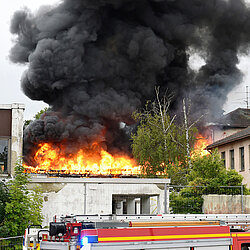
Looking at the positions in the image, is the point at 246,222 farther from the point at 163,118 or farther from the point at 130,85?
the point at 130,85

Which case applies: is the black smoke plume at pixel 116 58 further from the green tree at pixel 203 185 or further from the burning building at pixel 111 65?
the green tree at pixel 203 185

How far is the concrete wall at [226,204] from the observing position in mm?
17109

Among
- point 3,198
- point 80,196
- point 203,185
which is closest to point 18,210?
point 3,198

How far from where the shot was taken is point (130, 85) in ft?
156

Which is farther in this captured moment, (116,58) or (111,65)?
(116,58)

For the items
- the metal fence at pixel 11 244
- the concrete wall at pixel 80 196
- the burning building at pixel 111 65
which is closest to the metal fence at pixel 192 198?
the concrete wall at pixel 80 196

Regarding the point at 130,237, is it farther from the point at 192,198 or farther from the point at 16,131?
the point at 192,198

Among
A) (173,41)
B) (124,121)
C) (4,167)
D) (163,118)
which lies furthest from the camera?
(173,41)

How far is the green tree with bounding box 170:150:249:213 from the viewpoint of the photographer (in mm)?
17656

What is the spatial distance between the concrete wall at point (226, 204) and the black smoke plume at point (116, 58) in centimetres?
2451

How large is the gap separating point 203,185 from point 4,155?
25.8 ft

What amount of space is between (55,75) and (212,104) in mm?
16609

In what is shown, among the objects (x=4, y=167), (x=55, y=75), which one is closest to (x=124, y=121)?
(x=55, y=75)

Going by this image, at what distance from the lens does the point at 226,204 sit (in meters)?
17.2
